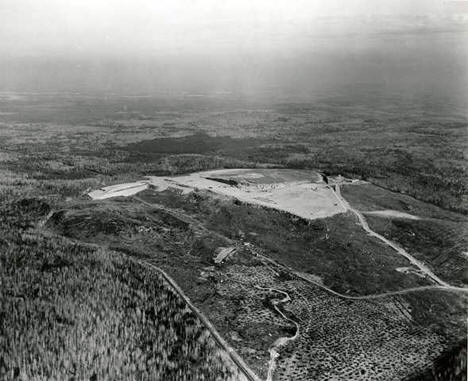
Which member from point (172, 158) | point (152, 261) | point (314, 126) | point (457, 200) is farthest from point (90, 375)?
point (314, 126)

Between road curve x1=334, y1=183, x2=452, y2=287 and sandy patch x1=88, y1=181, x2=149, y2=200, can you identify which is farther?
sandy patch x1=88, y1=181, x2=149, y2=200

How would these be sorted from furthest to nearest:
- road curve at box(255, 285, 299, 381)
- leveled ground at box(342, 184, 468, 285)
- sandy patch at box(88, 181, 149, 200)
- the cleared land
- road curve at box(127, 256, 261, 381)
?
sandy patch at box(88, 181, 149, 200), the cleared land, leveled ground at box(342, 184, 468, 285), road curve at box(255, 285, 299, 381), road curve at box(127, 256, 261, 381)

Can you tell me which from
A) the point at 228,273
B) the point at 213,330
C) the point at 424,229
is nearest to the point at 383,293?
the point at 228,273

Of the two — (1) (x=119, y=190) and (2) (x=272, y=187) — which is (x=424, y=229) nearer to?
(2) (x=272, y=187)

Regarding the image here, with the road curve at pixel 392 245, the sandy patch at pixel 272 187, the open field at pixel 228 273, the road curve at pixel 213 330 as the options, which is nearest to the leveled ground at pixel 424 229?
the open field at pixel 228 273

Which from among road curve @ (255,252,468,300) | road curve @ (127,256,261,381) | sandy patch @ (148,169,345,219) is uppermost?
sandy patch @ (148,169,345,219)

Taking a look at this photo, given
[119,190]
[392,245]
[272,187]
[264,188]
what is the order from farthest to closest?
[272,187] → [264,188] → [119,190] → [392,245]

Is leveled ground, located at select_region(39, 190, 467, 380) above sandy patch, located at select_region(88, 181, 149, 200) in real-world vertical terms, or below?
below

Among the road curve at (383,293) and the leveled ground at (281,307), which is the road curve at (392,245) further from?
the leveled ground at (281,307)

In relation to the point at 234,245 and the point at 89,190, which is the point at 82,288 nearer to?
the point at 234,245

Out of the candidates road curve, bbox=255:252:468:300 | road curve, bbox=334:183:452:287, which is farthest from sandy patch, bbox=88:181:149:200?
road curve, bbox=255:252:468:300

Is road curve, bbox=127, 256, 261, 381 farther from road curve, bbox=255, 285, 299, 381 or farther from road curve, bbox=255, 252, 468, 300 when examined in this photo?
road curve, bbox=255, 252, 468, 300
